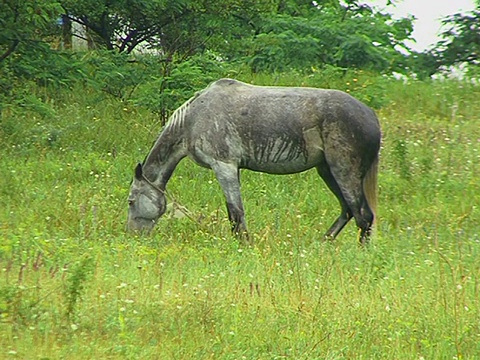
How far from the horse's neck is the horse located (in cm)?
1

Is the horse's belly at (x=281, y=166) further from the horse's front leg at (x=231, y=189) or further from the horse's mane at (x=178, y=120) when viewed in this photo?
the horse's mane at (x=178, y=120)

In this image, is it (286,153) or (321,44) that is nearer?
(286,153)

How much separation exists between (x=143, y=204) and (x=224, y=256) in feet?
6.00

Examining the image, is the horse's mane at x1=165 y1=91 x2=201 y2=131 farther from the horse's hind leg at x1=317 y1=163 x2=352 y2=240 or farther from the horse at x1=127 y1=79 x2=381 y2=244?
the horse's hind leg at x1=317 y1=163 x2=352 y2=240

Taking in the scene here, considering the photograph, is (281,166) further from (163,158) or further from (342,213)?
(163,158)

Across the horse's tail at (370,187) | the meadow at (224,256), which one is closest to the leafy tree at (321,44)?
the meadow at (224,256)

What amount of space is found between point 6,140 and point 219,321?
837cm

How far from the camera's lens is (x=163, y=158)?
1089 cm

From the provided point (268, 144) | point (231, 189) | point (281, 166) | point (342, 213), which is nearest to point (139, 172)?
point (231, 189)

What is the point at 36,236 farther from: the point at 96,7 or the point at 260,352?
the point at 96,7

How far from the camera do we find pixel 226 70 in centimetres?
1517

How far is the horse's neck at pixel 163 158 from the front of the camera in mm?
10812

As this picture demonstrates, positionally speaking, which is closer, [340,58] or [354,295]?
[354,295]

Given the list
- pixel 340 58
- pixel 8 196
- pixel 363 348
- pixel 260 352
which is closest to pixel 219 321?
pixel 260 352
